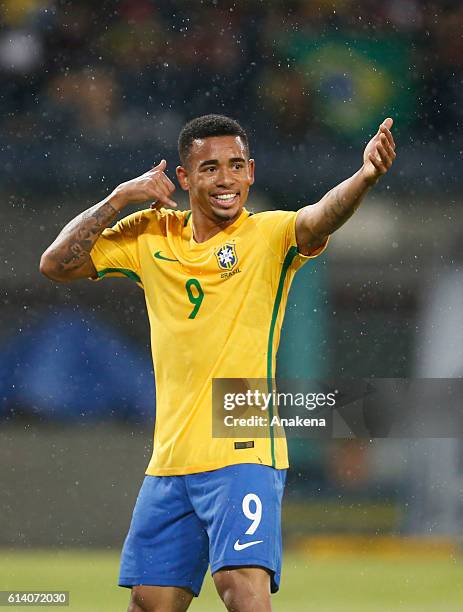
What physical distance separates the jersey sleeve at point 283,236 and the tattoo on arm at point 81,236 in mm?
436

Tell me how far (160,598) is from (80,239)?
0.98m

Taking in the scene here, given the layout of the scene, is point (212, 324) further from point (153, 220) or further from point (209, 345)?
point (153, 220)

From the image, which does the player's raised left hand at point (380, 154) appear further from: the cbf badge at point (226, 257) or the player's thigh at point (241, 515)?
the player's thigh at point (241, 515)

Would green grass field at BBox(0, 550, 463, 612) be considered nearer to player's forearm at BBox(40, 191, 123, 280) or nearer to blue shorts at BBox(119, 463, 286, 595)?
blue shorts at BBox(119, 463, 286, 595)

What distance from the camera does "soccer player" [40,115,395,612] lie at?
2885 mm

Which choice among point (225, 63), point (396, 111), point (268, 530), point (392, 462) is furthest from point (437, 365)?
point (268, 530)

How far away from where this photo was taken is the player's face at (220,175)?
310cm

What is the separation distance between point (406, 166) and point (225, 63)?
150cm

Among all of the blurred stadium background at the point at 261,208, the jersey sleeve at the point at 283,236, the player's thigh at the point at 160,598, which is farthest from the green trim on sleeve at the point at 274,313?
the blurred stadium background at the point at 261,208

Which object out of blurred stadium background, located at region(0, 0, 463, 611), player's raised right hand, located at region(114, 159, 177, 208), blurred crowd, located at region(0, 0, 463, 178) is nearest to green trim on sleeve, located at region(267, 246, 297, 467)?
player's raised right hand, located at region(114, 159, 177, 208)

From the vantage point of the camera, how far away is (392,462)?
7367 millimetres

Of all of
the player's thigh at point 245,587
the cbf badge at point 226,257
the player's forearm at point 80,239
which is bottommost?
the player's thigh at point 245,587

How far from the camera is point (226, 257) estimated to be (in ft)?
10.1

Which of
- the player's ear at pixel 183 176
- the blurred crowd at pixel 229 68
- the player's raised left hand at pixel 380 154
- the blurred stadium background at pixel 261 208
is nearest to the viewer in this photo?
the player's raised left hand at pixel 380 154
